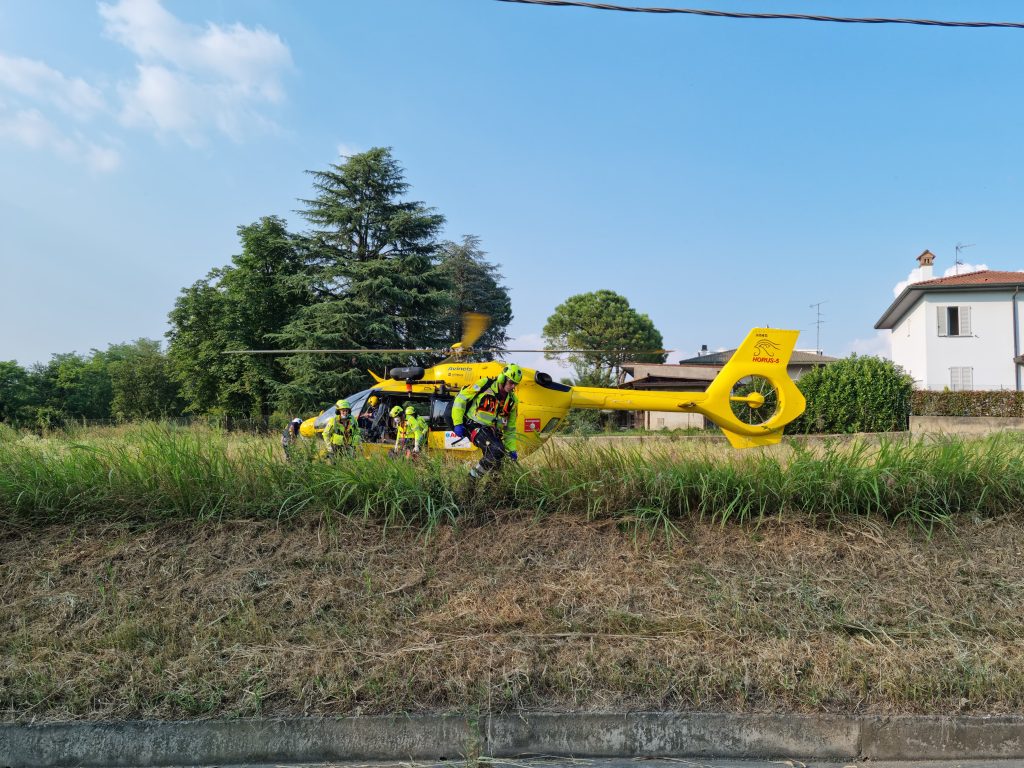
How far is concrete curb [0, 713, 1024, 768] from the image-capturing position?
10.8 ft

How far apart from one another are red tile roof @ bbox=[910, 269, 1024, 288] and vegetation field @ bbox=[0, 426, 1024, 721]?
3185 centimetres

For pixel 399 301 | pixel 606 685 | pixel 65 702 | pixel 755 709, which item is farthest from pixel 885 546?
pixel 399 301

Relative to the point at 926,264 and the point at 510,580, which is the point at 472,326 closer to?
the point at 510,580

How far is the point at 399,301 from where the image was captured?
115 ft

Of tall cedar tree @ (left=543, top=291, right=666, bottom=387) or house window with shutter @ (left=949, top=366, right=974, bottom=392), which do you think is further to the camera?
tall cedar tree @ (left=543, top=291, right=666, bottom=387)

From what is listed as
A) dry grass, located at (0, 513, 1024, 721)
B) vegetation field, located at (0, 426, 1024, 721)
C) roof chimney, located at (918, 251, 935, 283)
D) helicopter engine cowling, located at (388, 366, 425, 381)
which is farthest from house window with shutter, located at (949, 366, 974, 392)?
dry grass, located at (0, 513, 1024, 721)

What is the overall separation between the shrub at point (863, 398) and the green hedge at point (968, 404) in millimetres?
479

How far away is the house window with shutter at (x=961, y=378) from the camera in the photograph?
3186cm

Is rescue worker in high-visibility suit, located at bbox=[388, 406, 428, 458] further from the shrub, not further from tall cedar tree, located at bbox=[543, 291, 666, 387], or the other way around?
tall cedar tree, located at bbox=[543, 291, 666, 387]

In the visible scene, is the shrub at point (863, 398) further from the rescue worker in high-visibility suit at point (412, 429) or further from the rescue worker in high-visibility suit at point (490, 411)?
the rescue worker in high-visibility suit at point (490, 411)

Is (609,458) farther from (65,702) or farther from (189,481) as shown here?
(65,702)

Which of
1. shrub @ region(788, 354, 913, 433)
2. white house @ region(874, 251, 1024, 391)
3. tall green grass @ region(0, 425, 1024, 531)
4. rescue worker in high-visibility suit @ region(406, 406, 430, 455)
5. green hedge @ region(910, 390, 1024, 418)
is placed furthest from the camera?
white house @ region(874, 251, 1024, 391)

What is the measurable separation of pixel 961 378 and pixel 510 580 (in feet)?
115

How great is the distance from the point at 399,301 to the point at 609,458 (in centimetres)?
3088
